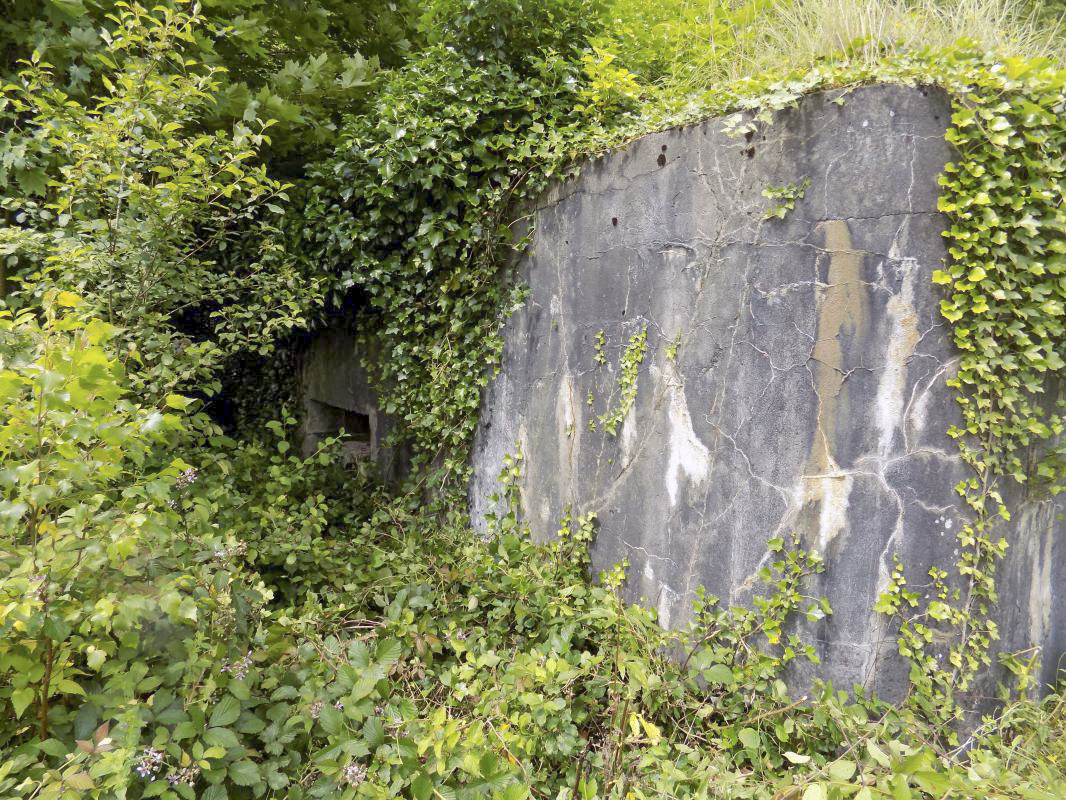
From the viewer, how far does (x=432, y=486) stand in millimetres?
4348

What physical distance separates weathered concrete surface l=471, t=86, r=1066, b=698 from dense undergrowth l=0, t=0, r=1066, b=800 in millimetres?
109

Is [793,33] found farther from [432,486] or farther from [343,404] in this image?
[343,404]

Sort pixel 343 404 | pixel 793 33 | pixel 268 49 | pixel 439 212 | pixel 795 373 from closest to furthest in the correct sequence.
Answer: pixel 795 373, pixel 793 33, pixel 439 212, pixel 268 49, pixel 343 404

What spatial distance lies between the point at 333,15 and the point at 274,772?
6.01 m

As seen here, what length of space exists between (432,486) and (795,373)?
2.84m

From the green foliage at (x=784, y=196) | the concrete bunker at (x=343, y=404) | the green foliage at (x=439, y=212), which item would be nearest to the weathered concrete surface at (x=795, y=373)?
the green foliage at (x=784, y=196)

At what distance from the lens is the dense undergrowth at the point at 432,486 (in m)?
1.60

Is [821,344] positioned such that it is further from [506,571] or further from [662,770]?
[506,571]


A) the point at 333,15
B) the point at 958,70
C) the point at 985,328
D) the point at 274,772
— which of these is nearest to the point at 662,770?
the point at 274,772

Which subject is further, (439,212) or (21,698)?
(439,212)

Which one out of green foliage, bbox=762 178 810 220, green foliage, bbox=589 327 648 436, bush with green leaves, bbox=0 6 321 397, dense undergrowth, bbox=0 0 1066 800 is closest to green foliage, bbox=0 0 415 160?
dense undergrowth, bbox=0 0 1066 800

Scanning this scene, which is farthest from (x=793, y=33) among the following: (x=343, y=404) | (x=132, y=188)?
(x=343, y=404)

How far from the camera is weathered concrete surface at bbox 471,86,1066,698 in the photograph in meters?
2.13

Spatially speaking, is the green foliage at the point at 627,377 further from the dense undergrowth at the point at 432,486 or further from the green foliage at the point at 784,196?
the green foliage at the point at 784,196
